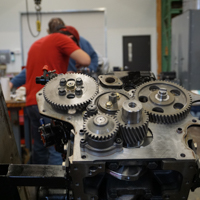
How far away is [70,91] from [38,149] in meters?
1.35

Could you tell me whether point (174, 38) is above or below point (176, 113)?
above

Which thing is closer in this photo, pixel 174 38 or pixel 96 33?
pixel 174 38

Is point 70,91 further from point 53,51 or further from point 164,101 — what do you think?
point 53,51

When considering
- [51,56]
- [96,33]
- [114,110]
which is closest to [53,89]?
[114,110]

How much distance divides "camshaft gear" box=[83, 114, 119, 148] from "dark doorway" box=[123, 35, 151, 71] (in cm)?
466

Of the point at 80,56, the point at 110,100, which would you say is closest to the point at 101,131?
the point at 110,100

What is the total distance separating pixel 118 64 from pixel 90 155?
477 centimetres

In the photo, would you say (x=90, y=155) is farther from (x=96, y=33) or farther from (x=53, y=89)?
(x=96, y=33)

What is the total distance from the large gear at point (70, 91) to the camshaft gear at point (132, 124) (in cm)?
18

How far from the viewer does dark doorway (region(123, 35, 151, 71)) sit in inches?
204

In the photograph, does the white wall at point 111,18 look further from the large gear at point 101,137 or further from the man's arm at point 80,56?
the large gear at point 101,137

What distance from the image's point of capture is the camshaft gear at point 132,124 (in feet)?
2.14

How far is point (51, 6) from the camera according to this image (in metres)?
5.00

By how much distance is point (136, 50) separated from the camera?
5.21 metres
